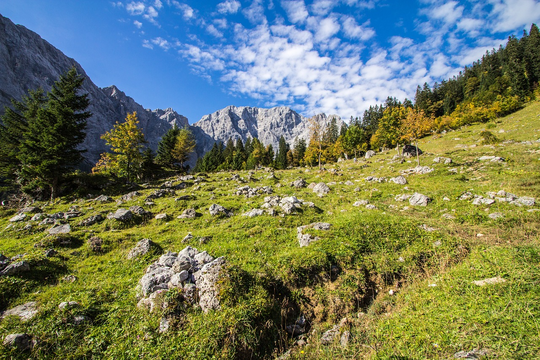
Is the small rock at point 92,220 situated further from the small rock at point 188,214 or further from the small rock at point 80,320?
the small rock at point 80,320

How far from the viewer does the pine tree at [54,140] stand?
22.9m

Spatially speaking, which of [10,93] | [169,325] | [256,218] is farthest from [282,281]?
[10,93]

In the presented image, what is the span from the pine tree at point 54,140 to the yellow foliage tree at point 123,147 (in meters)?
3.52

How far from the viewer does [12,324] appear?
210 inches

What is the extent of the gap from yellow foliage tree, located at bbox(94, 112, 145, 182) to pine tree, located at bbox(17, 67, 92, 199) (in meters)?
3.52

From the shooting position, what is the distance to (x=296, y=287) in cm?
767

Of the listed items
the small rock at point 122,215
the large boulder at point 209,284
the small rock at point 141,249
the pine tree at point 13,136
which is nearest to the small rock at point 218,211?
the small rock at point 141,249

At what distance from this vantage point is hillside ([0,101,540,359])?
4977 millimetres

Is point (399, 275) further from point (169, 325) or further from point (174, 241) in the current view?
point (174, 241)

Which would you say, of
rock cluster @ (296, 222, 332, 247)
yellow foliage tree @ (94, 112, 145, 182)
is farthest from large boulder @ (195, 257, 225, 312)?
yellow foliage tree @ (94, 112, 145, 182)

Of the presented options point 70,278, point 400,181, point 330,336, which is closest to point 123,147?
point 70,278

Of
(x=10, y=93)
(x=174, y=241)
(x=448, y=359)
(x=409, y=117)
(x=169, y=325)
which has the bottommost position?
(x=448, y=359)

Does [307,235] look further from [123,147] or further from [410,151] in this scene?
[410,151]

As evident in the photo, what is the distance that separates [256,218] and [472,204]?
575 inches
